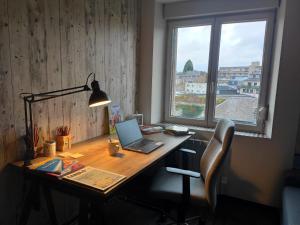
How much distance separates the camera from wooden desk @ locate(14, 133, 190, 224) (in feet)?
4.14

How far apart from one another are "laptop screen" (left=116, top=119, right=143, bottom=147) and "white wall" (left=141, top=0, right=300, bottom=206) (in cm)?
84

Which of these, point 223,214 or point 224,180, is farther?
point 224,180

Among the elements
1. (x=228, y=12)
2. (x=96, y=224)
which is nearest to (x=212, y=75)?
(x=228, y=12)

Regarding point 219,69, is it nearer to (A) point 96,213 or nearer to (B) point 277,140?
(B) point 277,140

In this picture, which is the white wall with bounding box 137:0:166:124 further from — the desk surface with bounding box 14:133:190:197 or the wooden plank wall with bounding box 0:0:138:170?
the desk surface with bounding box 14:133:190:197

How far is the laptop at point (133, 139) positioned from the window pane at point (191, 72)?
923 mm

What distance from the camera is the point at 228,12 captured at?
248 centimetres

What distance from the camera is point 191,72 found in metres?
2.85

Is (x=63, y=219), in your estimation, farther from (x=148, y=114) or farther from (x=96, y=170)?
(x=148, y=114)

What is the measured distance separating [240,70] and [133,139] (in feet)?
4.68

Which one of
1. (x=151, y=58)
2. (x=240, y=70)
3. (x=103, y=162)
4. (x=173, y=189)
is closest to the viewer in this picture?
(x=103, y=162)

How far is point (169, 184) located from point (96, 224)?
62 centimetres

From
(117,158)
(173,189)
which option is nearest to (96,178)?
(117,158)

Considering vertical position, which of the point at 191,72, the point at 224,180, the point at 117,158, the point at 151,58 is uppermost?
the point at 151,58
